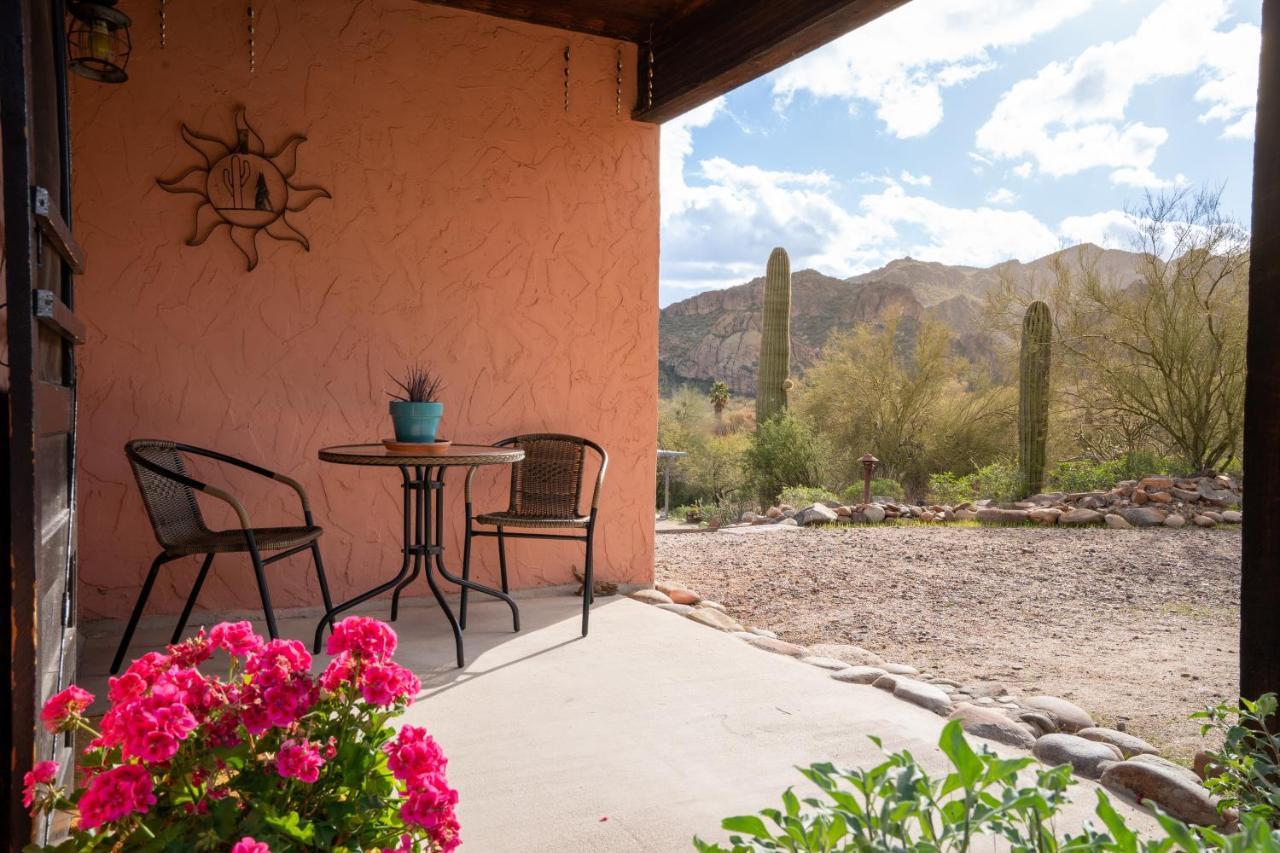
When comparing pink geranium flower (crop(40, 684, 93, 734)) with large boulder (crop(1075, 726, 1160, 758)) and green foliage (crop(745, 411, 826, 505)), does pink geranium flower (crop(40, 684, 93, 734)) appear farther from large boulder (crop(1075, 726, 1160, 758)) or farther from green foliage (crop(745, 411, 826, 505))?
green foliage (crop(745, 411, 826, 505))

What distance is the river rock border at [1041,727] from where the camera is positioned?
1.91m

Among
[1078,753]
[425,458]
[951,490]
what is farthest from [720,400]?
[1078,753]

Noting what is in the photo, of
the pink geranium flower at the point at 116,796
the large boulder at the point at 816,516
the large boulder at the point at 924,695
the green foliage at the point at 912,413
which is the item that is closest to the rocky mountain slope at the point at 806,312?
the green foliage at the point at 912,413

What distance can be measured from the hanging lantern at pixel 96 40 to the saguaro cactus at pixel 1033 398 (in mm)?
8699

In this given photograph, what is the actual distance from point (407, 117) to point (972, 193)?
119 feet

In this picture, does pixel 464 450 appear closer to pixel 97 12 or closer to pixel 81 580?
pixel 81 580

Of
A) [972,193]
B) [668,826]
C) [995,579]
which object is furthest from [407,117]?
[972,193]

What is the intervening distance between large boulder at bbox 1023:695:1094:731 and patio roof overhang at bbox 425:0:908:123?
7.40 ft

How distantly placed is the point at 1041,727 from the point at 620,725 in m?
1.17

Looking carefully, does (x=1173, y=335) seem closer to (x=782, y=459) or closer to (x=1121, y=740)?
(x=782, y=459)

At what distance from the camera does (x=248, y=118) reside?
11.3 ft

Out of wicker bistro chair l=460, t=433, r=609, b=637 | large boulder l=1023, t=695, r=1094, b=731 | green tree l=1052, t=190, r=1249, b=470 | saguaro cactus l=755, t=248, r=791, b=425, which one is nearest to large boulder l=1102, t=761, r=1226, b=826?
large boulder l=1023, t=695, r=1094, b=731

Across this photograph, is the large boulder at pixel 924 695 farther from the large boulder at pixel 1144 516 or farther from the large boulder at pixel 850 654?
the large boulder at pixel 1144 516

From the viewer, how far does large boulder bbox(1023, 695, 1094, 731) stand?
250 centimetres
